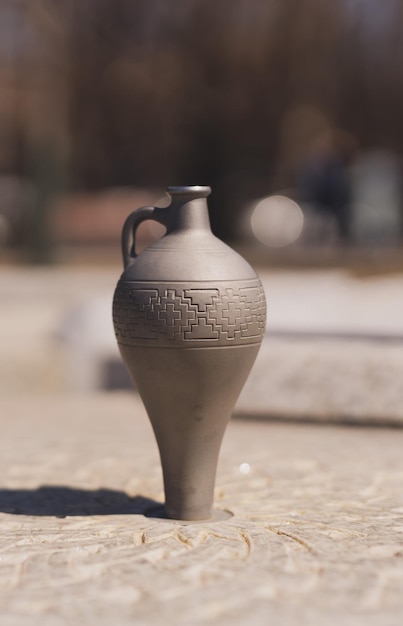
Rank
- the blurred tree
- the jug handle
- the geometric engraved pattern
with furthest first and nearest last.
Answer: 1. the blurred tree
2. the jug handle
3. the geometric engraved pattern

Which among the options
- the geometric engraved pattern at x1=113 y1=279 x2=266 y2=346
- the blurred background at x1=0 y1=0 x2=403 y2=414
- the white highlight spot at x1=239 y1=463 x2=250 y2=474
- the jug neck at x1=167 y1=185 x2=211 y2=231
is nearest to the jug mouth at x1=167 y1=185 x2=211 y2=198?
the jug neck at x1=167 y1=185 x2=211 y2=231

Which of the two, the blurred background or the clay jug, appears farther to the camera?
the blurred background

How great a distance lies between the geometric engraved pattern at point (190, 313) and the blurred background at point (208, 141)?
207 inches

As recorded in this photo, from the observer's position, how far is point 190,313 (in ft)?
13.1

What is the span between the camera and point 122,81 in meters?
33.1

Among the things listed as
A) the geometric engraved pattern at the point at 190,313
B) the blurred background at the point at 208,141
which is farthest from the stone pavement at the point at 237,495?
the blurred background at the point at 208,141

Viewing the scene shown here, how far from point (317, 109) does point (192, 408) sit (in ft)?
107

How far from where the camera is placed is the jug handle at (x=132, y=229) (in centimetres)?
441

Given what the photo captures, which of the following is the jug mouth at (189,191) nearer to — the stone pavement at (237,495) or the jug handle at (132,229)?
the jug handle at (132,229)

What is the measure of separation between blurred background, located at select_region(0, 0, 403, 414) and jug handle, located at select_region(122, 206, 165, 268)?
493 cm

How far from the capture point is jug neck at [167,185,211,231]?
13.8 feet

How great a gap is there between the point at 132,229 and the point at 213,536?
1.29 meters

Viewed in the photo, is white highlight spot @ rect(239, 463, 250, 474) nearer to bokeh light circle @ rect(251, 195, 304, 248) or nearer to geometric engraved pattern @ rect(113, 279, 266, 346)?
geometric engraved pattern @ rect(113, 279, 266, 346)

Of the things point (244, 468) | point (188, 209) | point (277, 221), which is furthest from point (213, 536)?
point (277, 221)
